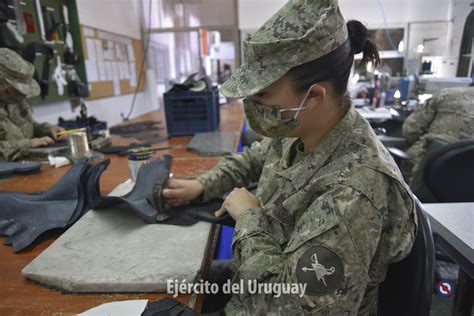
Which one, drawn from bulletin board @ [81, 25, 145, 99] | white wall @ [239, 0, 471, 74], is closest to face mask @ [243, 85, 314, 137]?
bulletin board @ [81, 25, 145, 99]

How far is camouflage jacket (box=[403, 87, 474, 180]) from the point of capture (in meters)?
2.37

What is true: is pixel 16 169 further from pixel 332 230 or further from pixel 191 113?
pixel 332 230

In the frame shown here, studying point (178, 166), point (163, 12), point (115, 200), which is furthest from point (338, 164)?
point (163, 12)

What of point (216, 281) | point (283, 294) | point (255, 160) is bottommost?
point (216, 281)

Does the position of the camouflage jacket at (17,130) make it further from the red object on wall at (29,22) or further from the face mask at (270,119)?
the face mask at (270,119)

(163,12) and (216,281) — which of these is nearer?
(216,281)

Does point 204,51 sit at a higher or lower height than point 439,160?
higher

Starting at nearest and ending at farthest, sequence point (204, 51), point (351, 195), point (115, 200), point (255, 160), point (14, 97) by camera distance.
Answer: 1. point (351, 195)
2. point (115, 200)
3. point (255, 160)
4. point (14, 97)
5. point (204, 51)

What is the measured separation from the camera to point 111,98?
143 inches

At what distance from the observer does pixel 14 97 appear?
200cm

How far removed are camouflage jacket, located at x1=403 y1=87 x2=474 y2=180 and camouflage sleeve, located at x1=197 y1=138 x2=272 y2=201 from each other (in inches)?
63.8

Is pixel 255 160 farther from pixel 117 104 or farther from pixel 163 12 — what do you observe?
pixel 163 12

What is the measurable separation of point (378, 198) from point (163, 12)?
489 cm

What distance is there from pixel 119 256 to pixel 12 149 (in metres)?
1.44
